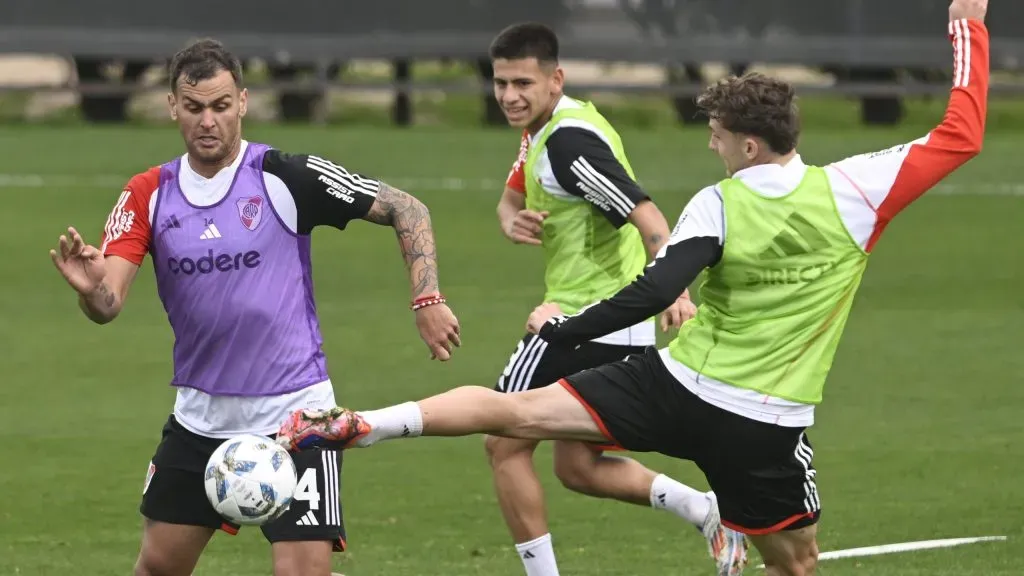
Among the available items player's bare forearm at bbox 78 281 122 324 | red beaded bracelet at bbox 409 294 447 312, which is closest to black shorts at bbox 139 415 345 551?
player's bare forearm at bbox 78 281 122 324

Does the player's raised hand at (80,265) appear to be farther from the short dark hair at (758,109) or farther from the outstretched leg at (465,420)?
the short dark hair at (758,109)

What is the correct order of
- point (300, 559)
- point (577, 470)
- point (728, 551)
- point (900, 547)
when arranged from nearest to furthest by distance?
point (300, 559), point (728, 551), point (577, 470), point (900, 547)

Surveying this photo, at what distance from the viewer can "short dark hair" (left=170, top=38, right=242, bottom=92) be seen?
22.2 ft

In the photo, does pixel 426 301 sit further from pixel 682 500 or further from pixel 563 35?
pixel 563 35

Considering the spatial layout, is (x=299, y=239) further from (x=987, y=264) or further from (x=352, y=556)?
(x=987, y=264)

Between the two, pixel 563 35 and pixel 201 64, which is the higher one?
pixel 563 35

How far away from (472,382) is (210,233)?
6.47 m

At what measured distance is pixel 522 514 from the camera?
26.6 ft

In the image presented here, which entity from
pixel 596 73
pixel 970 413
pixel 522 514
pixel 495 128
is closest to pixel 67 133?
pixel 495 128

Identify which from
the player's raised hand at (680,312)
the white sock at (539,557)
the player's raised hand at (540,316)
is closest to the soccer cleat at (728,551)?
the white sock at (539,557)

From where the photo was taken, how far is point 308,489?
21.6 feet

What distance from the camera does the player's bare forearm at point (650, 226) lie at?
793 cm

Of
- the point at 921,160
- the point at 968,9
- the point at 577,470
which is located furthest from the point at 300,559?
the point at 968,9

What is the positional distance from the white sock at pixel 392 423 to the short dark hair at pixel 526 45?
2507mm
